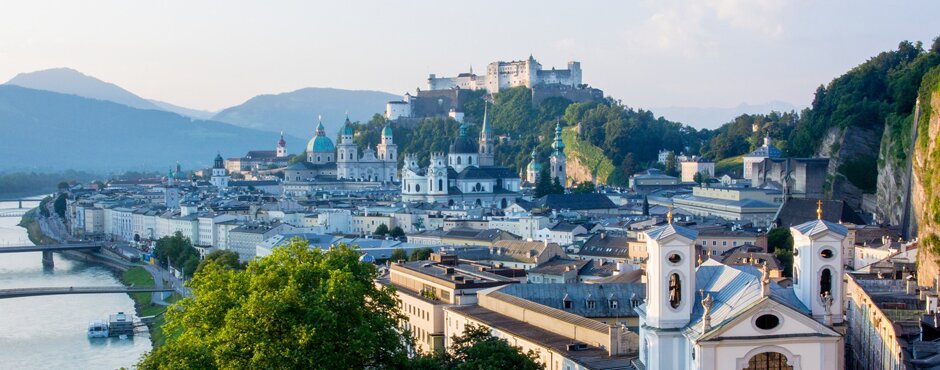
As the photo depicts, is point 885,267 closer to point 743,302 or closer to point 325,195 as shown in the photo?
point 743,302

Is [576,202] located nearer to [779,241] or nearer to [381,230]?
[381,230]

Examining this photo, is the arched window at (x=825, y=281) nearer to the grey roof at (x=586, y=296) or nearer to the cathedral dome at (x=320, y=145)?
the grey roof at (x=586, y=296)

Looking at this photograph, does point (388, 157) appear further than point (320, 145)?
No

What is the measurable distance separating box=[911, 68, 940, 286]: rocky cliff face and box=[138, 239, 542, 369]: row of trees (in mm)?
11630

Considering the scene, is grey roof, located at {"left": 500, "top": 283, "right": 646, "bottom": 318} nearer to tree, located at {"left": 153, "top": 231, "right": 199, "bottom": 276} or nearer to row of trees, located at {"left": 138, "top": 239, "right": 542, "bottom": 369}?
row of trees, located at {"left": 138, "top": 239, "right": 542, "bottom": 369}

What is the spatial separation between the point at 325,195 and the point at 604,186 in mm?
18851

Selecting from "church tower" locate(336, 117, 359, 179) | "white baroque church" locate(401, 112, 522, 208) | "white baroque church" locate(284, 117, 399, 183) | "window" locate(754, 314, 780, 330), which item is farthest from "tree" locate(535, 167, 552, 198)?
"window" locate(754, 314, 780, 330)

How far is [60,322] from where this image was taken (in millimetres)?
48312

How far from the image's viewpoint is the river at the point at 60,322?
40219mm

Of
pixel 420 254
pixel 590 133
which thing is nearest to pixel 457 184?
pixel 590 133

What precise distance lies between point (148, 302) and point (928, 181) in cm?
3120

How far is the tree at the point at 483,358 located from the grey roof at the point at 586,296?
4352 mm

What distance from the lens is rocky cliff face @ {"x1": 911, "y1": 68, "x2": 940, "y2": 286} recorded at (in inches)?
1161

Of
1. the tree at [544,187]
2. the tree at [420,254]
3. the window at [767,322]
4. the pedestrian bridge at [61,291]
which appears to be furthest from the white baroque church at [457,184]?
the window at [767,322]
